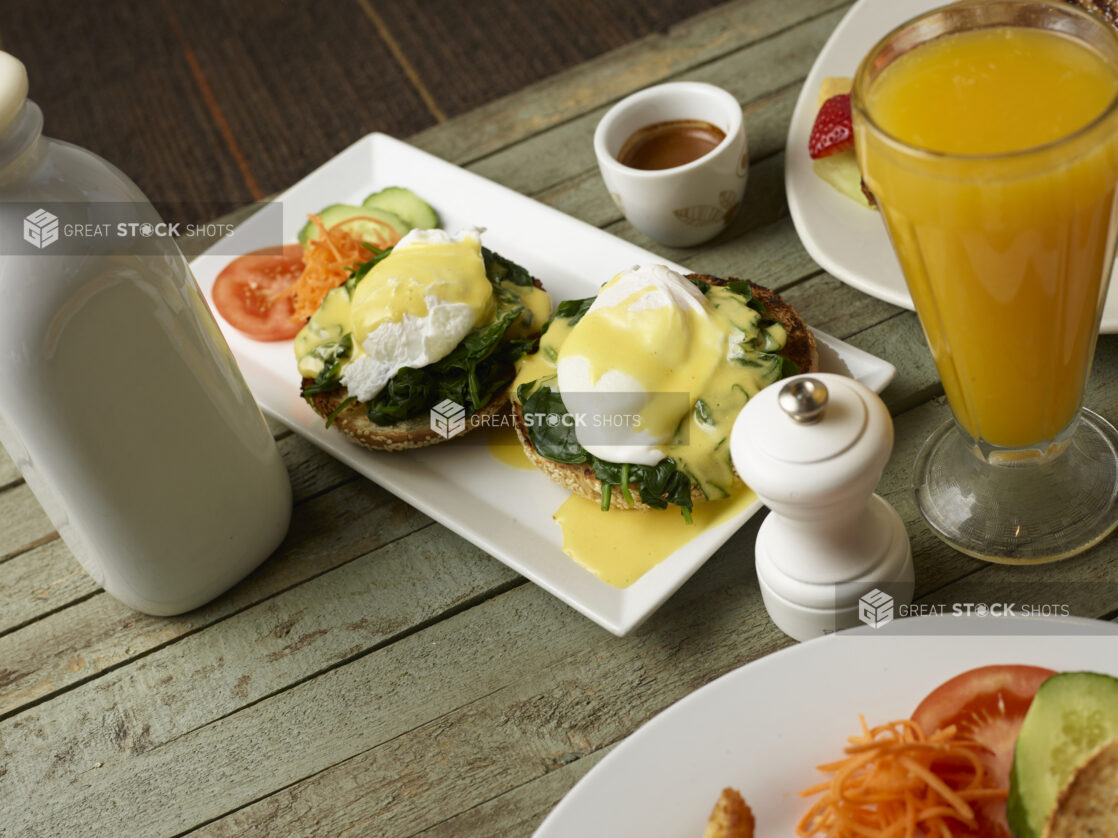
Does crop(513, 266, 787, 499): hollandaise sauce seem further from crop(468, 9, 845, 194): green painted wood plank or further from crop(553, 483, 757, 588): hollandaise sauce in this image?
crop(468, 9, 845, 194): green painted wood plank

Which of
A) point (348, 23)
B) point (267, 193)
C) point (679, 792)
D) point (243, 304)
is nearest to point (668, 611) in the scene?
point (679, 792)

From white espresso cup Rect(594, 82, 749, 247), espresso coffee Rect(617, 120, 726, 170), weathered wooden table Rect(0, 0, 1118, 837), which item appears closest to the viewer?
weathered wooden table Rect(0, 0, 1118, 837)

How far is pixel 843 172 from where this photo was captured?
196 centimetres

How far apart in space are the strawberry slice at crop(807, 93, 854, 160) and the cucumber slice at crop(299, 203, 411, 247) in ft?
2.63

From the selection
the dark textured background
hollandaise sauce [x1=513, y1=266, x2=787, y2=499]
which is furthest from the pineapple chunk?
the dark textured background

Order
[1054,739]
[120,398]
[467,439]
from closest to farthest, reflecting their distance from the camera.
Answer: [1054,739]
[120,398]
[467,439]

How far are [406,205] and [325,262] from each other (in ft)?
0.75

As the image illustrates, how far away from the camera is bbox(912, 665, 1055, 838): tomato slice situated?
113 cm

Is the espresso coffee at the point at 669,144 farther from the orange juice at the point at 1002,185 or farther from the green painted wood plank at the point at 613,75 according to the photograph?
the orange juice at the point at 1002,185

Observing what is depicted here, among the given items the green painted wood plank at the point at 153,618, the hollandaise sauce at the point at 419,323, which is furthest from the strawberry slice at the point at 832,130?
the green painted wood plank at the point at 153,618

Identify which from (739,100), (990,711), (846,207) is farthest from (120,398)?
(739,100)

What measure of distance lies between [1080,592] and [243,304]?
60.7 inches

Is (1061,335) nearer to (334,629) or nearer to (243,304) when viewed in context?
(334,629)

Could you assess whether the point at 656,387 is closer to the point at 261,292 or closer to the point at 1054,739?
the point at 1054,739
